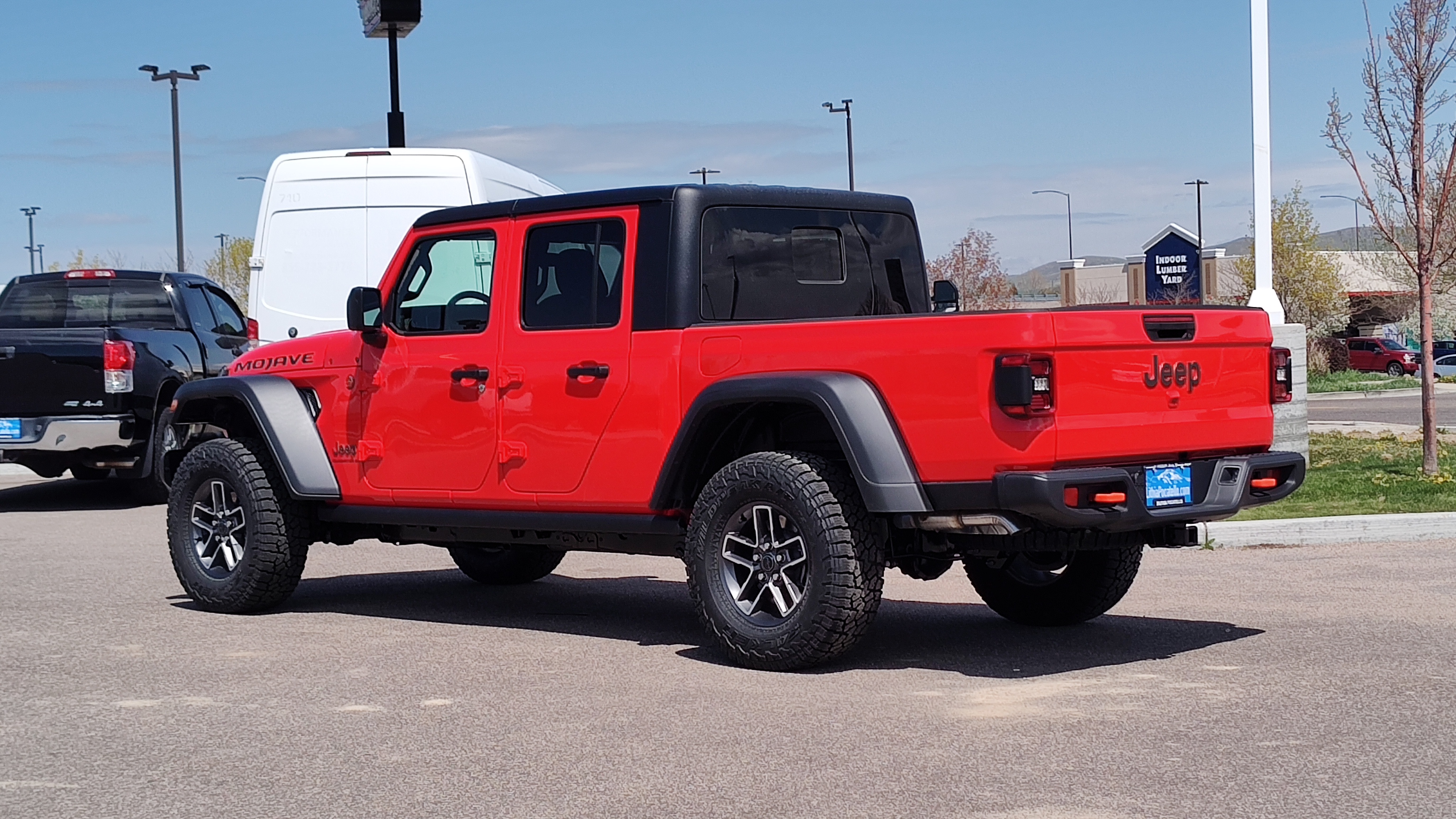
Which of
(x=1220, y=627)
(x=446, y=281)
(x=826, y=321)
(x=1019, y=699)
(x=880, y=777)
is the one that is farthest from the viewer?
(x=446, y=281)

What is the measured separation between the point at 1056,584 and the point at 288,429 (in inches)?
156

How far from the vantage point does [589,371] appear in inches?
307

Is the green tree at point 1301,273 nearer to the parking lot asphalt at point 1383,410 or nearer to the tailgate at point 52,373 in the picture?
the parking lot asphalt at point 1383,410

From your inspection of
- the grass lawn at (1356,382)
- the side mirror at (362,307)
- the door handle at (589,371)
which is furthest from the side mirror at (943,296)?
the grass lawn at (1356,382)

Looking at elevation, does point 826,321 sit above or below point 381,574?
above

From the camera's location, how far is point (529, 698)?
6691 mm

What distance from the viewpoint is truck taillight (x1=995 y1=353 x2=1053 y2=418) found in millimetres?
6461

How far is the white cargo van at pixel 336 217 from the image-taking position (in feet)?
47.4

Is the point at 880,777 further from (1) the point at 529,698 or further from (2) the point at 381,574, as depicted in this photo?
(2) the point at 381,574

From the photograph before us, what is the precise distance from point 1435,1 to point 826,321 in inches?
404

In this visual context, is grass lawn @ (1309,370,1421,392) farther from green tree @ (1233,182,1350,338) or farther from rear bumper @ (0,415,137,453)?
rear bumper @ (0,415,137,453)

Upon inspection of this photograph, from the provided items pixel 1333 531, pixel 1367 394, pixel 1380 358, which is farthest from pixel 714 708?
pixel 1380 358

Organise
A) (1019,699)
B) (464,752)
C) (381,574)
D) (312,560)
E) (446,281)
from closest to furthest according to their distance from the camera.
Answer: (464,752) → (1019,699) → (446,281) → (381,574) → (312,560)

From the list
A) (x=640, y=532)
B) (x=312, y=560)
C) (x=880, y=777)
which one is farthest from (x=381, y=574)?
(x=880, y=777)
